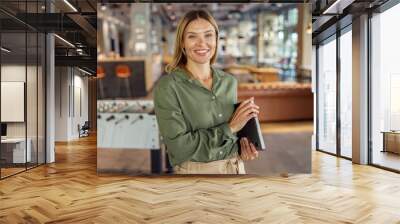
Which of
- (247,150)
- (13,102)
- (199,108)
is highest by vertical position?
(13,102)

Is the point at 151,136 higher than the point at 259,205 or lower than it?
higher

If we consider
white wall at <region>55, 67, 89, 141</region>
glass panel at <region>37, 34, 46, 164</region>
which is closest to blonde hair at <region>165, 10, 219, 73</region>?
glass panel at <region>37, 34, 46, 164</region>

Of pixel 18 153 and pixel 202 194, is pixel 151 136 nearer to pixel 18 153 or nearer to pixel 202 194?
pixel 202 194

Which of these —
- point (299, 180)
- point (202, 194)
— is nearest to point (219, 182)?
point (202, 194)

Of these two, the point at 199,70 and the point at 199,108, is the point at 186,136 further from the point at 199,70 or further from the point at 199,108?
the point at 199,70

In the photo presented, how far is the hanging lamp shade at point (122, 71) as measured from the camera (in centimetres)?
516

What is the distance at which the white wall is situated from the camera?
1041cm

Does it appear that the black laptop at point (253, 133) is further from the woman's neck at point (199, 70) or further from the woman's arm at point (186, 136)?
the woman's neck at point (199, 70)

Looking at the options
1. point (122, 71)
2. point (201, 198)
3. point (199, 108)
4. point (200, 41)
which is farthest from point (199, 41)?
point (201, 198)

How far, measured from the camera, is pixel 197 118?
460 centimetres

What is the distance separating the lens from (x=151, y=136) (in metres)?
5.13

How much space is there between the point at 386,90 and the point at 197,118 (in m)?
3.66

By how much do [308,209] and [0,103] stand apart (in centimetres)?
430

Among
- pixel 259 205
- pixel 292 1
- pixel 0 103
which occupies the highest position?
pixel 292 1
